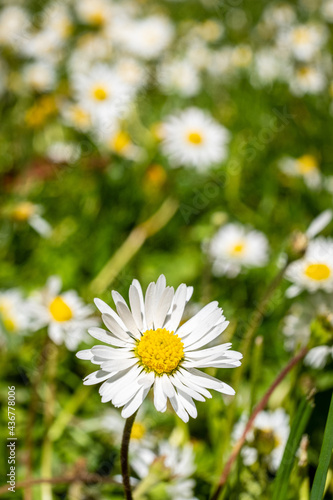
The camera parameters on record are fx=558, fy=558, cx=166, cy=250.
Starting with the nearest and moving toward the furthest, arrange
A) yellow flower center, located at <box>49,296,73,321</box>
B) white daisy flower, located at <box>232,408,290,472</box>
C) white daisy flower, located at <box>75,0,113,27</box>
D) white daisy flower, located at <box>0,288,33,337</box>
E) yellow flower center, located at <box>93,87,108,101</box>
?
white daisy flower, located at <box>232,408,290,472</box>, yellow flower center, located at <box>49,296,73,321</box>, white daisy flower, located at <box>0,288,33,337</box>, yellow flower center, located at <box>93,87,108,101</box>, white daisy flower, located at <box>75,0,113,27</box>

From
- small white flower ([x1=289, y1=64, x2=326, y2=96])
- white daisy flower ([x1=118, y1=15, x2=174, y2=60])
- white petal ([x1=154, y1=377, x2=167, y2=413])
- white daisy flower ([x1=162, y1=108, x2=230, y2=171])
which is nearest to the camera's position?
white petal ([x1=154, y1=377, x2=167, y2=413])

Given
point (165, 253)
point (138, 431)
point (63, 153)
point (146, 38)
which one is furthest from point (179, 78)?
point (138, 431)

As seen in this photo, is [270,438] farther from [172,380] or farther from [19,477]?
[19,477]

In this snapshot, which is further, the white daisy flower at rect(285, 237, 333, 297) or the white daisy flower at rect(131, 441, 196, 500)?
the white daisy flower at rect(285, 237, 333, 297)

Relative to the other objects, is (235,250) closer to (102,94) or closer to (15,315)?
(15,315)

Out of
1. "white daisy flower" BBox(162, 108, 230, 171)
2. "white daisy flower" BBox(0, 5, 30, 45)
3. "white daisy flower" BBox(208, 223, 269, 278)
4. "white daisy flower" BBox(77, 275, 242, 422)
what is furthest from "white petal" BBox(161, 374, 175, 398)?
"white daisy flower" BBox(0, 5, 30, 45)

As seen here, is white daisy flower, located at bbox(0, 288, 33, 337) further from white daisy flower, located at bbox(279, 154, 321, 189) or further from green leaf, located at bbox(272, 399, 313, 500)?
white daisy flower, located at bbox(279, 154, 321, 189)

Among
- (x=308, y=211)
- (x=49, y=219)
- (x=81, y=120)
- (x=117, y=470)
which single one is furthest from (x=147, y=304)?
(x=81, y=120)
